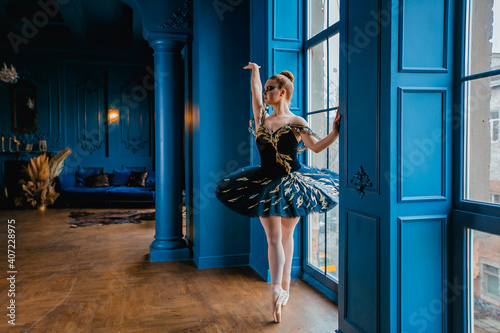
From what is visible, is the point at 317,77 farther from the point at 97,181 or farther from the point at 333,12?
the point at 97,181

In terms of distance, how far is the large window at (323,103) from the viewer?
3.29m

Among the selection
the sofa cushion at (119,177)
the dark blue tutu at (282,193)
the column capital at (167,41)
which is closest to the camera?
the dark blue tutu at (282,193)

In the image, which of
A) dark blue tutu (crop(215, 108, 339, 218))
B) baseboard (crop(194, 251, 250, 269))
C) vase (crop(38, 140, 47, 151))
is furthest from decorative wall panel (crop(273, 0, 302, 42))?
vase (crop(38, 140, 47, 151))

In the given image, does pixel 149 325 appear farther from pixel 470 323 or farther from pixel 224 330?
pixel 470 323

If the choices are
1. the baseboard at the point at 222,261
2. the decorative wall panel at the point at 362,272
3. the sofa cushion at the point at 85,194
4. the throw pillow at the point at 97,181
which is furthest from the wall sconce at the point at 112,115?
the decorative wall panel at the point at 362,272

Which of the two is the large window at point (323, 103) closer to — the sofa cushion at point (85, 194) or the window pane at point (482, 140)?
the window pane at point (482, 140)

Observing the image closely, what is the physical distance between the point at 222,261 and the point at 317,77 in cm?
220

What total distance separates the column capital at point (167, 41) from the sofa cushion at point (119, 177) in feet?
20.0

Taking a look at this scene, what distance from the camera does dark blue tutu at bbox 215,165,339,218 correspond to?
2746mm

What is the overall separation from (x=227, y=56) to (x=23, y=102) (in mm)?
8010

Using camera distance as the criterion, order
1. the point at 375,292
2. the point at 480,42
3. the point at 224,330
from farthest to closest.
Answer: the point at 224,330
the point at 375,292
the point at 480,42

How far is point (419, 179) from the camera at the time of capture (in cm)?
196

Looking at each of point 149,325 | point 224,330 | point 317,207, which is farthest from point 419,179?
point 149,325

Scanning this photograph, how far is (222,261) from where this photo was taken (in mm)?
4305
